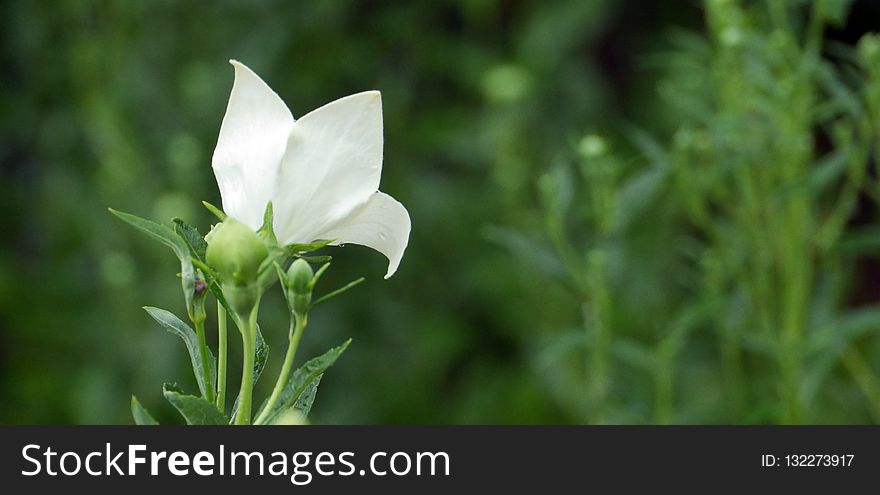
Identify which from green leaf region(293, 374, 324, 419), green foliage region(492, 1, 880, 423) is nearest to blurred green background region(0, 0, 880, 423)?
green foliage region(492, 1, 880, 423)

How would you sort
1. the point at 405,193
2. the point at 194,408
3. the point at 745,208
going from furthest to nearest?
the point at 405,193
the point at 745,208
the point at 194,408

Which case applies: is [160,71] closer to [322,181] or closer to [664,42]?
[664,42]

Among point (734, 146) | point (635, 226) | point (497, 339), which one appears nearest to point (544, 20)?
point (635, 226)

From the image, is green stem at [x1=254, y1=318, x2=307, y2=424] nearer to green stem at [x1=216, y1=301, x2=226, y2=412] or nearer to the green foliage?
green stem at [x1=216, y1=301, x2=226, y2=412]

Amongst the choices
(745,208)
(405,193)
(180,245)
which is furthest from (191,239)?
(405,193)

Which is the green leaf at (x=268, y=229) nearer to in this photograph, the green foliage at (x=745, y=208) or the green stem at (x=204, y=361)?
the green stem at (x=204, y=361)

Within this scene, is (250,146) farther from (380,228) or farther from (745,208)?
(745,208)

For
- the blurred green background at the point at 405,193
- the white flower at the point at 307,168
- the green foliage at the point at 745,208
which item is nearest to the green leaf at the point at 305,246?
the white flower at the point at 307,168
